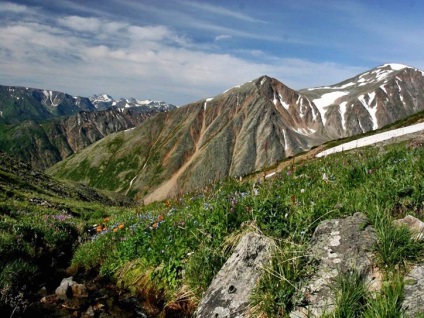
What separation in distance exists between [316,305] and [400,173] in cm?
460

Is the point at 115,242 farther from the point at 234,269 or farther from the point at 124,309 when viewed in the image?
the point at 234,269

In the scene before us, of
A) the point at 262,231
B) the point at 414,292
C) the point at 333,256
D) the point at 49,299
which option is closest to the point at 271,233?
the point at 262,231

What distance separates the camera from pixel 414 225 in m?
5.28

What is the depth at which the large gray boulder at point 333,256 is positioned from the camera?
4.83 metres

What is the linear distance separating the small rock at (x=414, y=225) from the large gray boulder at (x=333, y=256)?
0.47 meters

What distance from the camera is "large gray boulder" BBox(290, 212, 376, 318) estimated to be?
4.83 m

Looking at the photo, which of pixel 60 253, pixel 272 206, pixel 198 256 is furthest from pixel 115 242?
pixel 272 206

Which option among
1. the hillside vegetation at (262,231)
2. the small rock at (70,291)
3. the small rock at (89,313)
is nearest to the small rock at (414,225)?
the hillside vegetation at (262,231)

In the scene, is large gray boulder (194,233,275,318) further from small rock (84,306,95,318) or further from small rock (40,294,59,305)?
small rock (40,294,59,305)

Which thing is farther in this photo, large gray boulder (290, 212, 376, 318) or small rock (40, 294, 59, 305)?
small rock (40, 294, 59, 305)

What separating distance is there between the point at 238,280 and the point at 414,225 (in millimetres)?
2767

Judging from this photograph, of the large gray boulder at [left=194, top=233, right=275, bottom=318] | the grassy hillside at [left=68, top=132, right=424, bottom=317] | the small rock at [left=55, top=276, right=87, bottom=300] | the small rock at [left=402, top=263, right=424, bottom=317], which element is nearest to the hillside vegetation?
the grassy hillside at [left=68, top=132, right=424, bottom=317]

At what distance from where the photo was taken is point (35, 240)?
12.9 metres

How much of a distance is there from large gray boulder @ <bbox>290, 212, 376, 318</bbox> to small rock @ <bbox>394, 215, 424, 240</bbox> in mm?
470
